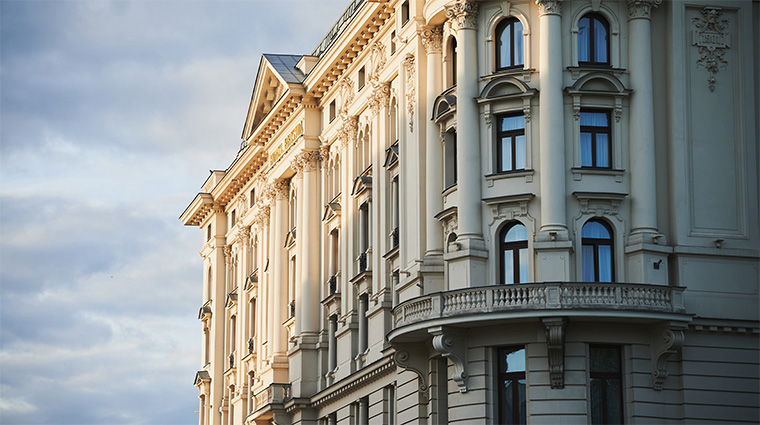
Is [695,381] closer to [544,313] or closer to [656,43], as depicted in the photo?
[544,313]

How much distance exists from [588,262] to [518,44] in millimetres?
8177

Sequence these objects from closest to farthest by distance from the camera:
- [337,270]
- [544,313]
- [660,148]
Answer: [544,313] → [660,148] → [337,270]

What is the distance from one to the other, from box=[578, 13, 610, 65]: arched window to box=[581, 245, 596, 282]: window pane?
21.7 ft

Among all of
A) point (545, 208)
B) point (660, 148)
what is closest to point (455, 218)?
point (545, 208)

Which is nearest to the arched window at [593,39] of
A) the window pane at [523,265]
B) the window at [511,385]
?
the window pane at [523,265]

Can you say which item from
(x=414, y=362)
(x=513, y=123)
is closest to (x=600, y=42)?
(x=513, y=123)

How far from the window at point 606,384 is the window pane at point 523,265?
338 centimetres

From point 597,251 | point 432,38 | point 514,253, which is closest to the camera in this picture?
point 597,251

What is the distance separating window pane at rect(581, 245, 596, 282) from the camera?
50469 millimetres

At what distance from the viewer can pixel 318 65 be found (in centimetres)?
7131

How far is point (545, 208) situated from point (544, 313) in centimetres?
407

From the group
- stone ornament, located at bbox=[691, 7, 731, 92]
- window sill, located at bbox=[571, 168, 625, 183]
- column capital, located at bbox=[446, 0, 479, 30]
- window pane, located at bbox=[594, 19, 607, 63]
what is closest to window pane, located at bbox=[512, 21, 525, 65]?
column capital, located at bbox=[446, 0, 479, 30]

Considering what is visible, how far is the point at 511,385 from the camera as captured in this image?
50.0m

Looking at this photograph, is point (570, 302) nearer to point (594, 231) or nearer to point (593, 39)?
point (594, 231)
